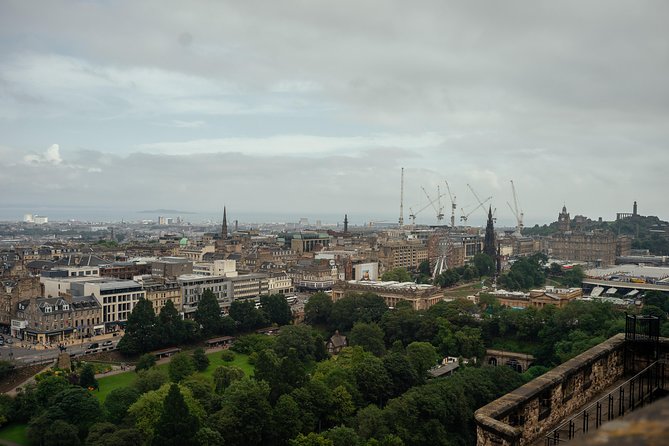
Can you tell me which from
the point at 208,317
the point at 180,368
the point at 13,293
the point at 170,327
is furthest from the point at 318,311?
the point at 13,293

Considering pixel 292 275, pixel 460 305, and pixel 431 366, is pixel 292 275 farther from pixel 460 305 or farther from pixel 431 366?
pixel 431 366

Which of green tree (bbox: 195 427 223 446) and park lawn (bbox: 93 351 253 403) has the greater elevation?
green tree (bbox: 195 427 223 446)

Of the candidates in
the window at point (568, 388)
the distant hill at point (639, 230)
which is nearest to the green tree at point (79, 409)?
the window at point (568, 388)

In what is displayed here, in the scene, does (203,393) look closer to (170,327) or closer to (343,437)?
(343,437)

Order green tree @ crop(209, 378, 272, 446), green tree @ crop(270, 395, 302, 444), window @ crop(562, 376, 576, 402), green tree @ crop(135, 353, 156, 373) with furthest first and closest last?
green tree @ crop(135, 353, 156, 373), green tree @ crop(270, 395, 302, 444), green tree @ crop(209, 378, 272, 446), window @ crop(562, 376, 576, 402)

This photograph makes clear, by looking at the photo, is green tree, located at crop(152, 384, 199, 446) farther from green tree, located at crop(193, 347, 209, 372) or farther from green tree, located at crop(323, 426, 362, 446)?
green tree, located at crop(193, 347, 209, 372)

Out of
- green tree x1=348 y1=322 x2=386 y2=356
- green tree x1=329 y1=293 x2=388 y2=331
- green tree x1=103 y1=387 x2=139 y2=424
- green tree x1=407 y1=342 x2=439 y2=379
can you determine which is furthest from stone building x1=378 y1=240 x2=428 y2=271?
green tree x1=103 y1=387 x2=139 y2=424
